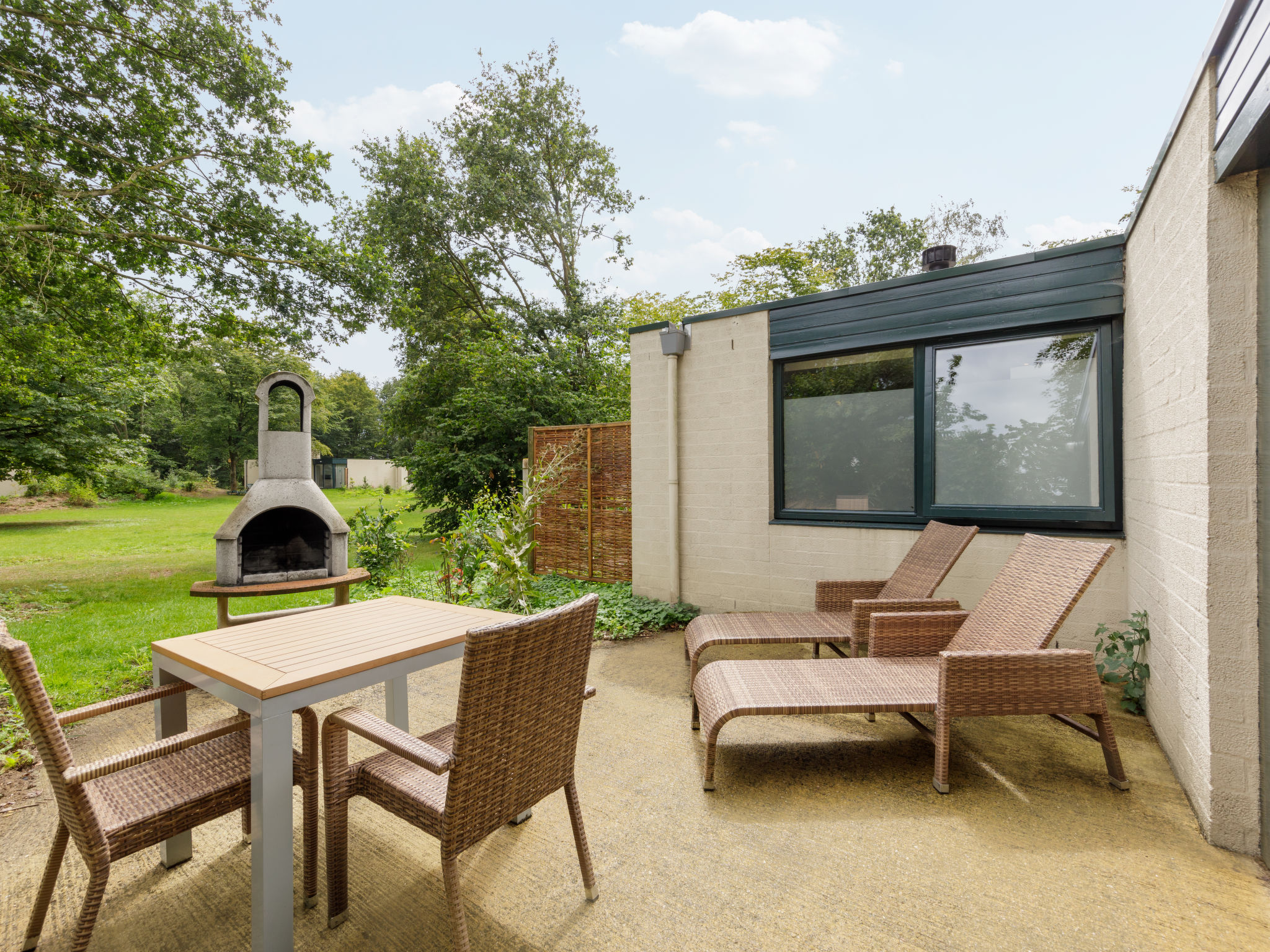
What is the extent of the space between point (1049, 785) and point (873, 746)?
71 cm

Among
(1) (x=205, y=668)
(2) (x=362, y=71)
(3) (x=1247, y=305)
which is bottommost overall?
(1) (x=205, y=668)

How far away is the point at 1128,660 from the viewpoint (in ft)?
11.2

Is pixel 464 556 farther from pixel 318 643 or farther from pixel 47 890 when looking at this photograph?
pixel 47 890

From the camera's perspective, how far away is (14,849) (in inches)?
80.4

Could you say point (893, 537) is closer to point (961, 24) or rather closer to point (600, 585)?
point (600, 585)

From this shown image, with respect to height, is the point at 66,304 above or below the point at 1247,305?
above

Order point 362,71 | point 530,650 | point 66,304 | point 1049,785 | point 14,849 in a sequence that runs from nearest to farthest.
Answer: point 530,650, point 14,849, point 1049,785, point 66,304, point 362,71

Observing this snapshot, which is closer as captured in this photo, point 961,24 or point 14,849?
point 14,849

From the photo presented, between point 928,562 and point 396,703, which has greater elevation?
point 928,562

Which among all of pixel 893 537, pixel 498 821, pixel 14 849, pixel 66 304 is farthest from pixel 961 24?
pixel 66 304

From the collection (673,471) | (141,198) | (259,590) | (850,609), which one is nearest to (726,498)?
(673,471)

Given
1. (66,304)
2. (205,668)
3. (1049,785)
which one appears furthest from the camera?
(66,304)

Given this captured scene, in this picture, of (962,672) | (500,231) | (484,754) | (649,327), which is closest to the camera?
(484,754)

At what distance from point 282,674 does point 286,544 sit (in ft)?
10.9
